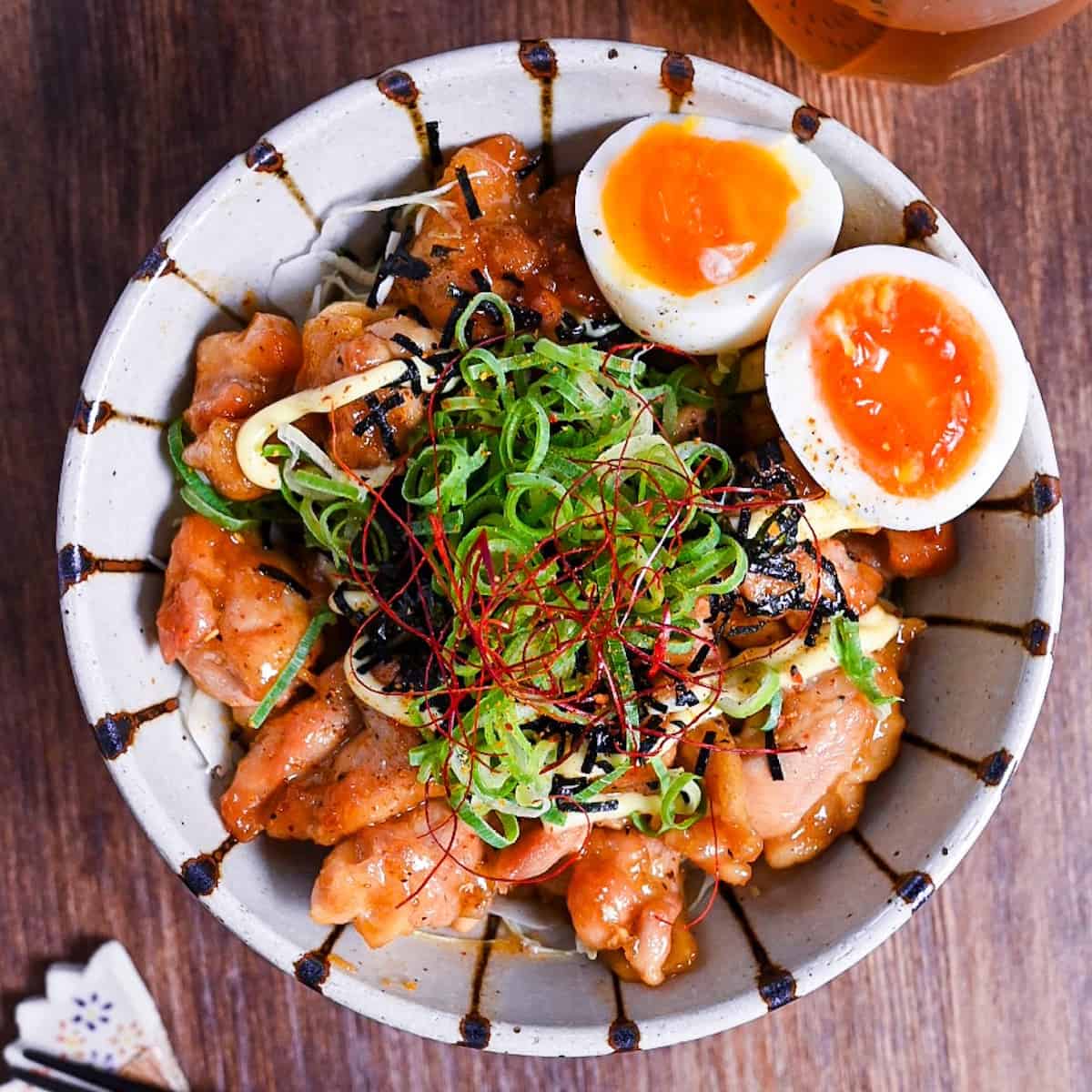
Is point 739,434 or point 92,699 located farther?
point 739,434

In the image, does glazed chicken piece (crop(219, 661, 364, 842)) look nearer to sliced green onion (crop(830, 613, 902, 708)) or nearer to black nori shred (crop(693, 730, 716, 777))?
black nori shred (crop(693, 730, 716, 777))

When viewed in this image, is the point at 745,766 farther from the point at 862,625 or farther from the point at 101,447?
the point at 101,447

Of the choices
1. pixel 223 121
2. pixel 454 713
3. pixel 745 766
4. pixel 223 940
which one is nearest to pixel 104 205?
pixel 223 121

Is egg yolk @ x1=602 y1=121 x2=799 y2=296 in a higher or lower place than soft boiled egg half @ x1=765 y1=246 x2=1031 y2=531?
higher

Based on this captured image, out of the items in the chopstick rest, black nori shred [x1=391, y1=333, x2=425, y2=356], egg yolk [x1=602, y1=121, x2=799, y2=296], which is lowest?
the chopstick rest

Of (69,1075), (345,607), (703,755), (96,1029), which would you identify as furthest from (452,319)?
(69,1075)

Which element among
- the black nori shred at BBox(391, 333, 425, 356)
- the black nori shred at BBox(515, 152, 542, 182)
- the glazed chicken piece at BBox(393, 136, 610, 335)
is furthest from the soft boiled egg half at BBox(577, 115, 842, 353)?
the black nori shred at BBox(391, 333, 425, 356)

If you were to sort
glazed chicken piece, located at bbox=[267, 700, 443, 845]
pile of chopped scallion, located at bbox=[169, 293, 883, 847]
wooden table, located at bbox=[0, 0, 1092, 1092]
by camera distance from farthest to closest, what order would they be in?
wooden table, located at bbox=[0, 0, 1092, 1092], glazed chicken piece, located at bbox=[267, 700, 443, 845], pile of chopped scallion, located at bbox=[169, 293, 883, 847]

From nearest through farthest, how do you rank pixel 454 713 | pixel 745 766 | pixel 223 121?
pixel 454 713, pixel 745 766, pixel 223 121
